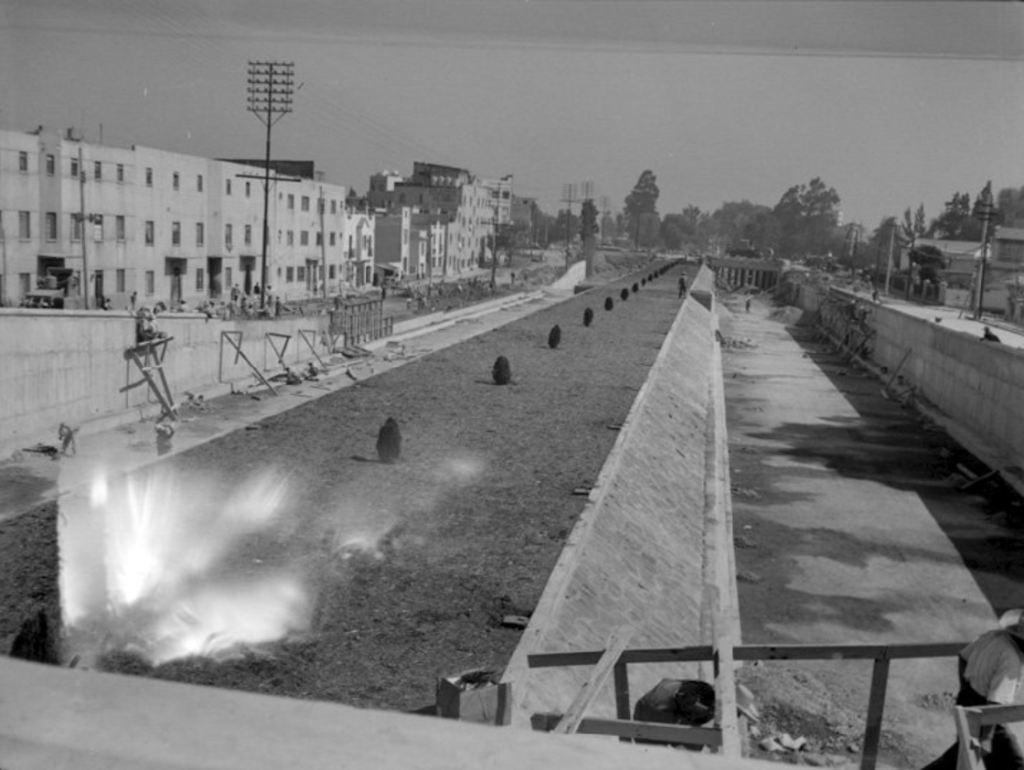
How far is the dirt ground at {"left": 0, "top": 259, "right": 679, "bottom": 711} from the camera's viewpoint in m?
5.48

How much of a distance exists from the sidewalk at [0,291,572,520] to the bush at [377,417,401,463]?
2.24 m

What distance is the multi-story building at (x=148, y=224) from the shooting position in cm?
1838

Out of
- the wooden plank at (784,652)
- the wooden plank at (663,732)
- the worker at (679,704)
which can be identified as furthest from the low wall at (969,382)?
the wooden plank at (663,732)

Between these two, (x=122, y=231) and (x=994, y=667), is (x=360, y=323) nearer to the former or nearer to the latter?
(x=122, y=231)

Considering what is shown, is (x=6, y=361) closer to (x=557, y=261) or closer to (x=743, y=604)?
(x=743, y=604)

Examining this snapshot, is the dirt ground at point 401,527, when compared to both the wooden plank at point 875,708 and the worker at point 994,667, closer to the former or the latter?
the wooden plank at point 875,708

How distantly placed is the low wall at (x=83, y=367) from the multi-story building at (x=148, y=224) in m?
4.24

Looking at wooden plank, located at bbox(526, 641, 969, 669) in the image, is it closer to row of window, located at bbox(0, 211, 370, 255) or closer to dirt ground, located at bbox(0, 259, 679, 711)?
dirt ground, located at bbox(0, 259, 679, 711)

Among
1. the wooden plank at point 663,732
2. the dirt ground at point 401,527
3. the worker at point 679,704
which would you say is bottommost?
the dirt ground at point 401,527

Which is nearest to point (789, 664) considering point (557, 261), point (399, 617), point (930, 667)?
point (930, 667)

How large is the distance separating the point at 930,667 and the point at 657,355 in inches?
558

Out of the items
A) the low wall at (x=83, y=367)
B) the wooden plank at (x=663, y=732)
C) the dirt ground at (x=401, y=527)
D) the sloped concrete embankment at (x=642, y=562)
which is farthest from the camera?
the low wall at (x=83, y=367)

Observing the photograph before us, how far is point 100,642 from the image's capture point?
5383mm

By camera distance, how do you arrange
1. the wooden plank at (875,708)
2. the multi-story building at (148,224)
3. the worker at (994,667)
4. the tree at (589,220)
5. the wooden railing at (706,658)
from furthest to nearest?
1. the tree at (589,220)
2. the multi-story building at (148,224)
3. the worker at (994,667)
4. the wooden plank at (875,708)
5. the wooden railing at (706,658)
